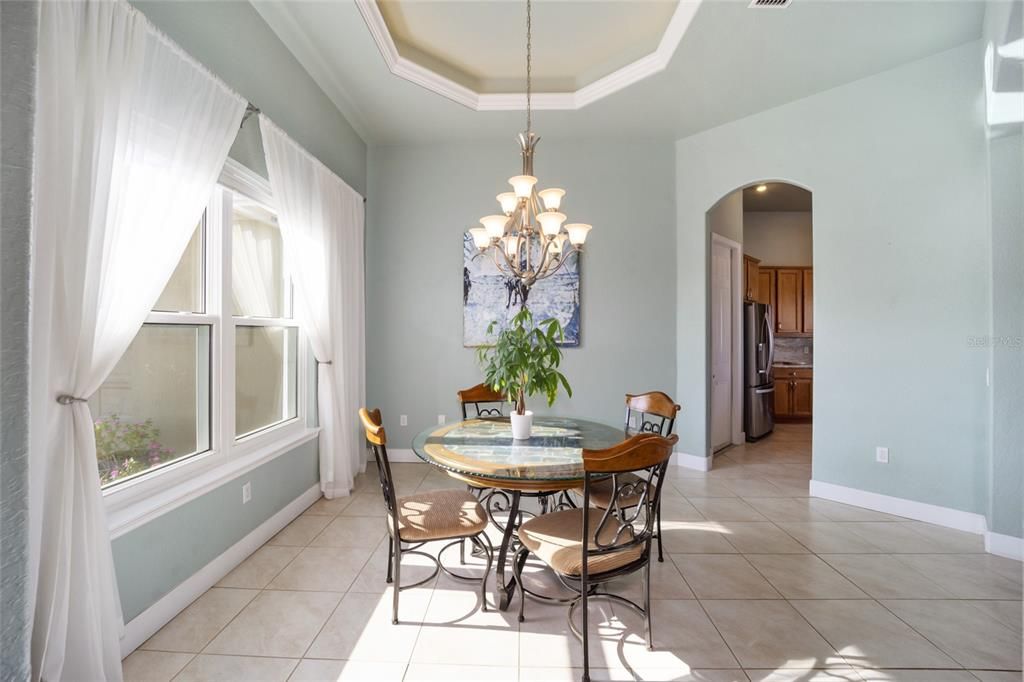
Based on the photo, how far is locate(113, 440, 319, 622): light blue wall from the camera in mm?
1709

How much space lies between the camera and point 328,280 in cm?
321

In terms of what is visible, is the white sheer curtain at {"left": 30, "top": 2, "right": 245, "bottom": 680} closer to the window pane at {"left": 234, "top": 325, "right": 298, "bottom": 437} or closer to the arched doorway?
the window pane at {"left": 234, "top": 325, "right": 298, "bottom": 437}

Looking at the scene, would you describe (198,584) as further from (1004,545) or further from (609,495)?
(1004,545)

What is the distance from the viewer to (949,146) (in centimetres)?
289

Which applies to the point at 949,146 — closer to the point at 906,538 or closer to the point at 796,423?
the point at 906,538

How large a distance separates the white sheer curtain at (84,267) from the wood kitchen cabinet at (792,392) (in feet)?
23.2

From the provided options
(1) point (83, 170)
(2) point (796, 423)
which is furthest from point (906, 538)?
(1) point (83, 170)

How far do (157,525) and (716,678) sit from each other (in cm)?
234

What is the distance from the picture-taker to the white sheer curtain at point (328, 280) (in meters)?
2.75

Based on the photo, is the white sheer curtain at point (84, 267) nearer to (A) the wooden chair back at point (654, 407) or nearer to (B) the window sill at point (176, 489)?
(B) the window sill at point (176, 489)

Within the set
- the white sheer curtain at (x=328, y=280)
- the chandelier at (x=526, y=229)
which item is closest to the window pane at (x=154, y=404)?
the white sheer curtain at (x=328, y=280)

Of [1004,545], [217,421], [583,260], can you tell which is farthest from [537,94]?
[1004,545]

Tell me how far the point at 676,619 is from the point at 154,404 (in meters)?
2.61

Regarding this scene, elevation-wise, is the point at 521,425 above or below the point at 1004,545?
above
